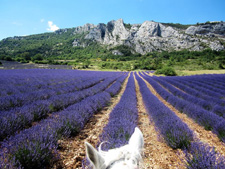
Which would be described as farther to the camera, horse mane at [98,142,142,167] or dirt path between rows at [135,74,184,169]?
dirt path between rows at [135,74,184,169]

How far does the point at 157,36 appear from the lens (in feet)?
321

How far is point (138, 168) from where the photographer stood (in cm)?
62

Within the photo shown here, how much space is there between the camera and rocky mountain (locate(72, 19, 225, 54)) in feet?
268

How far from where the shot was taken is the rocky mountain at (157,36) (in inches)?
3220

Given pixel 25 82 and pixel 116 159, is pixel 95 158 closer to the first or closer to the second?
pixel 116 159

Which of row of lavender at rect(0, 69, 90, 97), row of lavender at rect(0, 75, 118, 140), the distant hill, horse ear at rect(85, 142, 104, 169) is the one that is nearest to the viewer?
horse ear at rect(85, 142, 104, 169)

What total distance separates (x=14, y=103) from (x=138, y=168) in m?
4.67

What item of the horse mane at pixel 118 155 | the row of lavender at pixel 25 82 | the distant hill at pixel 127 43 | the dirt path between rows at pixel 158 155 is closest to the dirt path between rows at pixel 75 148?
the dirt path between rows at pixel 158 155

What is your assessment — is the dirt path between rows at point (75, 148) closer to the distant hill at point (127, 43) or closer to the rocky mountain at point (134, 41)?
the distant hill at point (127, 43)

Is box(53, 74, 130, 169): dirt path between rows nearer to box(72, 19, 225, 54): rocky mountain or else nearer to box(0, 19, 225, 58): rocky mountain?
box(0, 19, 225, 58): rocky mountain

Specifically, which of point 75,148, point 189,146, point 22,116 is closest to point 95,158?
point 75,148

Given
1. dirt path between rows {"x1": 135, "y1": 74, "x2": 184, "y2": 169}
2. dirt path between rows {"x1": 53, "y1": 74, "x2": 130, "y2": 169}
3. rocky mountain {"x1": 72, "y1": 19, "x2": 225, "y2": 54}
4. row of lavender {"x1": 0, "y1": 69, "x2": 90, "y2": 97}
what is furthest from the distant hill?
dirt path between rows {"x1": 135, "y1": 74, "x2": 184, "y2": 169}

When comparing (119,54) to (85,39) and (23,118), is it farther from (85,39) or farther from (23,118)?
(23,118)

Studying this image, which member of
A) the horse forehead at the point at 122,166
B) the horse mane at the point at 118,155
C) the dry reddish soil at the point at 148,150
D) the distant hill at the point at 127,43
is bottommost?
the dry reddish soil at the point at 148,150
